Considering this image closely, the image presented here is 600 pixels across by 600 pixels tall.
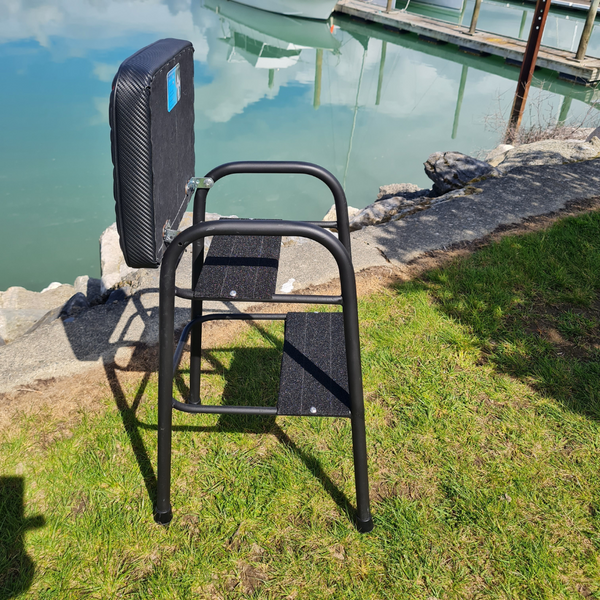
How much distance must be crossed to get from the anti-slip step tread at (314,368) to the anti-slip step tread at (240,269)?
0.33m

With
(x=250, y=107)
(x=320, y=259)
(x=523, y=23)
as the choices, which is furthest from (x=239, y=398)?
(x=523, y=23)

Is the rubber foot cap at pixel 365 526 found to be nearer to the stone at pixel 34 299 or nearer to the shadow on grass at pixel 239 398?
the shadow on grass at pixel 239 398

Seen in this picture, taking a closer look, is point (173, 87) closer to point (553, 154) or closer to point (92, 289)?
point (92, 289)

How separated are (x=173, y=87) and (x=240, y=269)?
2.15ft

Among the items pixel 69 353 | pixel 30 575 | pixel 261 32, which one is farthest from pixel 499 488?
pixel 261 32

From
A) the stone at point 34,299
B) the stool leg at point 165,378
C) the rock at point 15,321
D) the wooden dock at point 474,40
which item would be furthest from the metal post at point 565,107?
the stool leg at point 165,378

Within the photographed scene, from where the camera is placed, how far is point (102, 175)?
10250 millimetres

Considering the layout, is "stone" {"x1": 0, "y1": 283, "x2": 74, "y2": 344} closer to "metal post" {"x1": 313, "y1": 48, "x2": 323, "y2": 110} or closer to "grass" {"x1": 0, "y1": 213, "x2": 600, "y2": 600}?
"grass" {"x1": 0, "y1": 213, "x2": 600, "y2": 600}

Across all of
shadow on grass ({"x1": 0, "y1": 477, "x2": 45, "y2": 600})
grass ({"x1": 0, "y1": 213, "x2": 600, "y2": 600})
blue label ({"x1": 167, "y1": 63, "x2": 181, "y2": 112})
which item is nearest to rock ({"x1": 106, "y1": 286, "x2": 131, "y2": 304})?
grass ({"x1": 0, "y1": 213, "x2": 600, "y2": 600})

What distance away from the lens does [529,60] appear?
32.6ft

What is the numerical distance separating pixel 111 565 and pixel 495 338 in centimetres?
219

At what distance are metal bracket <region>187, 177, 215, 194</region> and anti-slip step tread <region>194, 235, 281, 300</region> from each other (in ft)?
0.92

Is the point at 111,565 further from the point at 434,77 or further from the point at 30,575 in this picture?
the point at 434,77

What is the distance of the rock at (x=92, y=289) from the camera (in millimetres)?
3508
